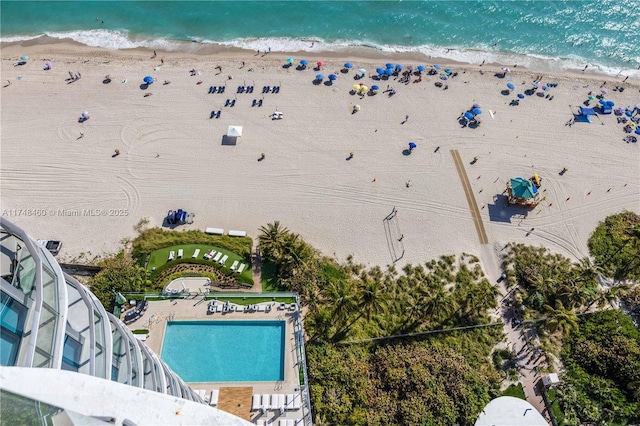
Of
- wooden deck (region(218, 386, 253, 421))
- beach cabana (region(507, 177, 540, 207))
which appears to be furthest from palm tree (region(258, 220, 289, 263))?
beach cabana (region(507, 177, 540, 207))

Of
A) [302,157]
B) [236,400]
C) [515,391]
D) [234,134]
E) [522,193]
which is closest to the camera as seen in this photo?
[236,400]

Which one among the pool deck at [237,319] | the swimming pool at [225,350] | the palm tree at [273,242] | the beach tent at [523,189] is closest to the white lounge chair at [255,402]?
the pool deck at [237,319]

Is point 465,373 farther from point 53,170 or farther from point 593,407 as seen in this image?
point 53,170

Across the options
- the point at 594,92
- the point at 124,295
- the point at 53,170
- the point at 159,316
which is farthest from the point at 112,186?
the point at 594,92

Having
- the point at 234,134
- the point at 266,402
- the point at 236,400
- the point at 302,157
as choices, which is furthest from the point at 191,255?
the point at 302,157

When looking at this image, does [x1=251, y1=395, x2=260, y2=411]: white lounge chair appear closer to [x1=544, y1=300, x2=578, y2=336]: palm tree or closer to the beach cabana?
[x1=544, y1=300, x2=578, y2=336]: palm tree

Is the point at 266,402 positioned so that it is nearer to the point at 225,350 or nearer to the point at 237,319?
the point at 225,350

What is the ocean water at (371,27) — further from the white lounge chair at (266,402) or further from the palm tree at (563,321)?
the white lounge chair at (266,402)
